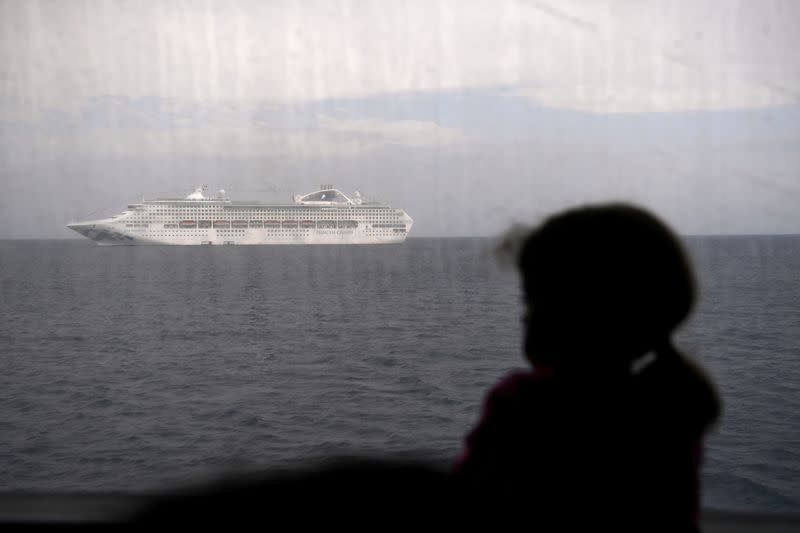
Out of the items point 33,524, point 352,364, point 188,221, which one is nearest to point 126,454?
point 352,364

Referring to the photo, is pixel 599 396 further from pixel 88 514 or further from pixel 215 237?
pixel 215 237

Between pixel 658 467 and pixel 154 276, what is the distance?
3757 cm

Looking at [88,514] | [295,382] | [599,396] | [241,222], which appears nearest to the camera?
[599,396]

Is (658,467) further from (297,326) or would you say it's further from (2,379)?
(297,326)

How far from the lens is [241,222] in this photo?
56.3 metres

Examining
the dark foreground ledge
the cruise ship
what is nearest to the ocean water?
the dark foreground ledge

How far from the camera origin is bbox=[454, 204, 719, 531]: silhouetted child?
63 centimetres

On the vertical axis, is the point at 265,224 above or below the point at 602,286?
below

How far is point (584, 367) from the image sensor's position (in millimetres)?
696

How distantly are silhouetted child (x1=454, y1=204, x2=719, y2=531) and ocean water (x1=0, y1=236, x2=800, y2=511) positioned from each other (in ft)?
A: 0.23

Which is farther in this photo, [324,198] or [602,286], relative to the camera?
[324,198]

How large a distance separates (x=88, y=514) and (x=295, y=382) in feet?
32.7

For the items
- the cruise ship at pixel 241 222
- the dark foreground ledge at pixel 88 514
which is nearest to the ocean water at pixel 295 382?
the dark foreground ledge at pixel 88 514

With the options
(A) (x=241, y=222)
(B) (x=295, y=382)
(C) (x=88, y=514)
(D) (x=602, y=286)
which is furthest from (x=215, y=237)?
(D) (x=602, y=286)
